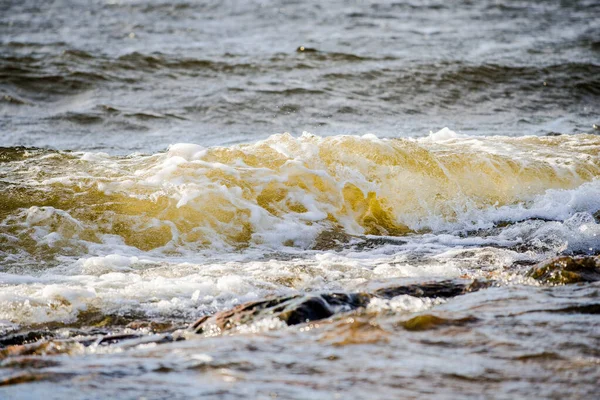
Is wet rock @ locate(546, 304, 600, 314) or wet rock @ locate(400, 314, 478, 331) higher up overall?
wet rock @ locate(400, 314, 478, 331)

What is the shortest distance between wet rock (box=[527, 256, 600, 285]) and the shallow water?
0.02 meters

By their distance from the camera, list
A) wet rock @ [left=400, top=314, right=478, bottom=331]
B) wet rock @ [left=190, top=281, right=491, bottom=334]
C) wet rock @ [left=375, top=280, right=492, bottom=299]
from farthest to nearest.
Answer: wet rock @ [left=375, top=280, right=492, bottom=299] < wet rock @ [left=190, top=281, right=491, bottom=334] < wet rock @ [left=400, top=314, right=478, bottom=331]

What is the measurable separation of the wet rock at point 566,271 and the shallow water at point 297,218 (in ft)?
0.07

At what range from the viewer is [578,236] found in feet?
17.6

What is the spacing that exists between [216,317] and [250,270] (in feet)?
4.05

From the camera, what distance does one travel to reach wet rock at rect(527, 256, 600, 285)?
3811 mm

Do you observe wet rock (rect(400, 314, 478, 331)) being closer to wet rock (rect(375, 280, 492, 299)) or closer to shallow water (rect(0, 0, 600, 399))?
shallow water (rect(0, 0, 600, 399))

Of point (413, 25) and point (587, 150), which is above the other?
point (413, 25)

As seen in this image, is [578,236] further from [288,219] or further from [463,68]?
[463,68]

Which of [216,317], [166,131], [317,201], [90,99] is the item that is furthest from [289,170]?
[90,99]

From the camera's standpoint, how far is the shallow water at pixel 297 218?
284 cm

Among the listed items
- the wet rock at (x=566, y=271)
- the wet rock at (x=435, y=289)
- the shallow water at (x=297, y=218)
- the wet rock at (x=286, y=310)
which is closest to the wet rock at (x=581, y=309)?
the shallow water at (x=297, y=218)

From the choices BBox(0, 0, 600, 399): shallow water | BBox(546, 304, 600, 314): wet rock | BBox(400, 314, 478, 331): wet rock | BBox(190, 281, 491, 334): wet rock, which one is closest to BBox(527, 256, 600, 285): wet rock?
BBox(0, 0, 600, 399): shallow water

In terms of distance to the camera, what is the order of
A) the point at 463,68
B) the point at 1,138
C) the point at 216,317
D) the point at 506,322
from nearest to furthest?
the point at 506,322
the point at 216,317
the point at 1,138
the point at 463,68
